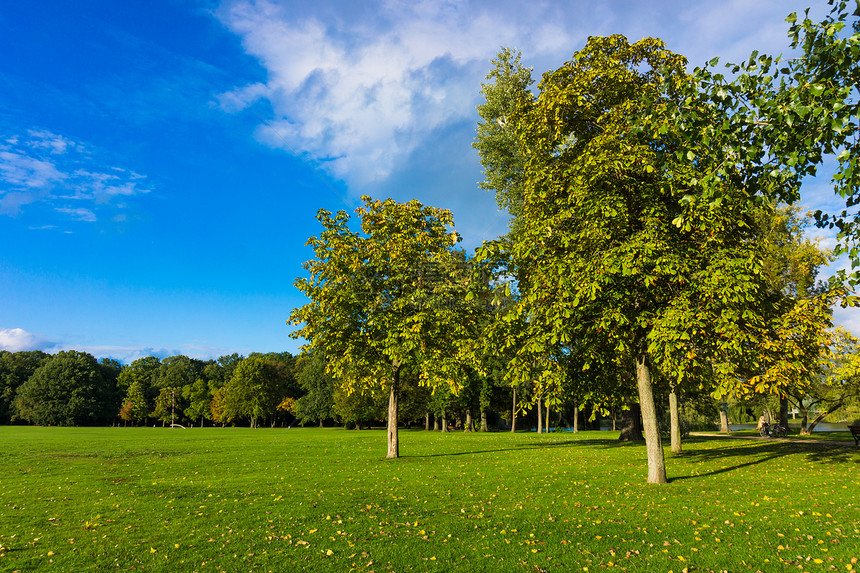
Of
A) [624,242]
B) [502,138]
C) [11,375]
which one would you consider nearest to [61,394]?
[11,375]

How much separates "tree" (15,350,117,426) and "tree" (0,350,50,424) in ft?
19.1

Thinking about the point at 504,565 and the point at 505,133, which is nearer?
the point at 504,565

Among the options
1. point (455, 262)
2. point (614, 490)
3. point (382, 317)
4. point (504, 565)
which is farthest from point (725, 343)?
point (382, 317)

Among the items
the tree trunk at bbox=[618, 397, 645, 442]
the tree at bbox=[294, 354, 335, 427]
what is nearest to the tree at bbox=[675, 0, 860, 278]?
the tree trunk at bbox=[618, 397, 645, 442]

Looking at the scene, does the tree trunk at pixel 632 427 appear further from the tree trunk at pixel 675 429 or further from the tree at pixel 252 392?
the tree at pixel 252 392

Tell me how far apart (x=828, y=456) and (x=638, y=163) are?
17458 millimetres

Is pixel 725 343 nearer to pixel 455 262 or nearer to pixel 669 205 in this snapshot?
pixel 669 205

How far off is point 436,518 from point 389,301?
12.9m

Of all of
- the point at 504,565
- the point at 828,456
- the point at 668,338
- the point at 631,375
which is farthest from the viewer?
the point at 828,456

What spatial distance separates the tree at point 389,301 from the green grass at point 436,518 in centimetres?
479

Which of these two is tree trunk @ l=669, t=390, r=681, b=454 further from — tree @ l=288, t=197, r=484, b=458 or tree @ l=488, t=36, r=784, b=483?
tree @ l=288, t=197, r=484, b=458

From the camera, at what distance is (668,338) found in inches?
470

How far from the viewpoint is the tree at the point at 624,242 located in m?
12.1

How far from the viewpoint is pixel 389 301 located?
2227 cm
